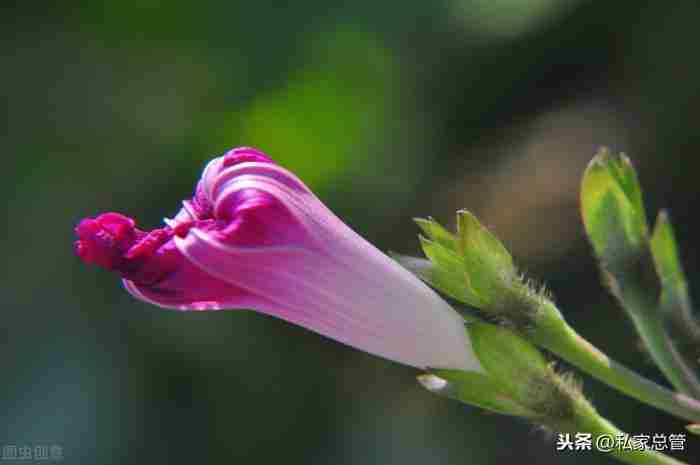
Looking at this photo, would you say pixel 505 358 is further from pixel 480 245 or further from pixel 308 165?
pixel 308 165

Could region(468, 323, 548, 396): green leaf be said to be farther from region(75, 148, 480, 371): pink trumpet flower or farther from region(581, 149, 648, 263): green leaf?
region(581, 149, 648, 263): green leaf

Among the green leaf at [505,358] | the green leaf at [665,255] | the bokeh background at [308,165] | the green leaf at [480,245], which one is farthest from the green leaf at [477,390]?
the bokeh background at [308,165]

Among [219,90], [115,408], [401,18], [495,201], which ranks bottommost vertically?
[115,408]

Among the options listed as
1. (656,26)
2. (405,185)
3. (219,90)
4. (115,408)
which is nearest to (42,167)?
(219,90)

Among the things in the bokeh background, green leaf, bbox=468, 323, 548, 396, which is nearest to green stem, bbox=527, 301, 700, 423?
green leaf, bbox=468, 323, 548, 396

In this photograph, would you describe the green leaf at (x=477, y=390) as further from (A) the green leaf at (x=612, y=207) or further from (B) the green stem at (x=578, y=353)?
(A) the green leaf at (x=612, y=207)

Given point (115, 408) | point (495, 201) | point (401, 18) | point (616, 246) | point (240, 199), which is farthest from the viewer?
point (401, 18)

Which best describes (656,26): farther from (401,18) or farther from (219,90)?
(219,90)
